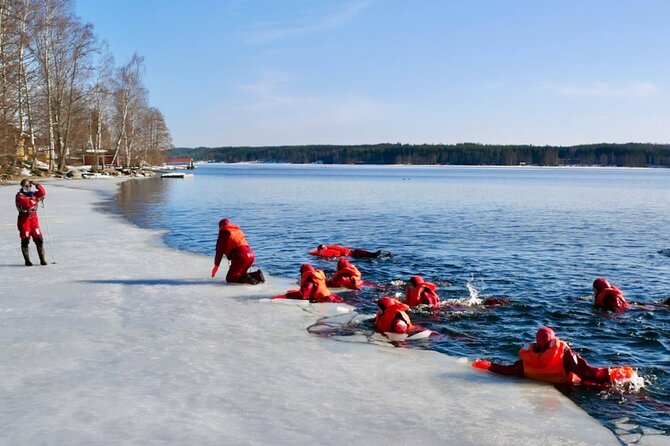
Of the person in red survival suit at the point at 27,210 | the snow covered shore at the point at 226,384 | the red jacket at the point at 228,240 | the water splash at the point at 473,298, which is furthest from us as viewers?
the person in red survival suit at the point at 27,210

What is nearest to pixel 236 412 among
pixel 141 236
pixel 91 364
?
pixel 91 364

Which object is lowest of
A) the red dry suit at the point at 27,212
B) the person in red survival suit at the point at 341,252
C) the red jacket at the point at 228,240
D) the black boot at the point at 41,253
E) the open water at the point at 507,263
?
the open water at the point at 507,263

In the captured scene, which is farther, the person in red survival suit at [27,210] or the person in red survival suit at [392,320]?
the person in red survival suit at [27,210]

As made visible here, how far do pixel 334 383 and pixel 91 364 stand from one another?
2.63 meters

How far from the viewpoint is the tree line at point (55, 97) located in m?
36.3

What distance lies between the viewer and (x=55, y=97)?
52.4 meters

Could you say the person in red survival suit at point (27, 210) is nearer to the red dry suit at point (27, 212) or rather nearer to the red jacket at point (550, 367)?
the red dry suit at point (27, 212)

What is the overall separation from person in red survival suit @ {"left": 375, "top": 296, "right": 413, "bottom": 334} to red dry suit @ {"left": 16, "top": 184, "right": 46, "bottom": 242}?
25.2 feet

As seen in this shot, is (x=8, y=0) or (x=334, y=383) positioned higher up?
(x=8, y=0)

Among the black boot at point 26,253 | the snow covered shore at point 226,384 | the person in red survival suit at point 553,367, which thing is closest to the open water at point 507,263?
the person in red survival suit at point 553,367

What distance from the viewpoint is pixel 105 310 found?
893 cm

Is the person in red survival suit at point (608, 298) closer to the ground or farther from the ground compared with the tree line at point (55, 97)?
closer to the ground

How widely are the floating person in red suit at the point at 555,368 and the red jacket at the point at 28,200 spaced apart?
9823 mm

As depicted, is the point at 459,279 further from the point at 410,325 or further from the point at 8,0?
the point at 8,0
